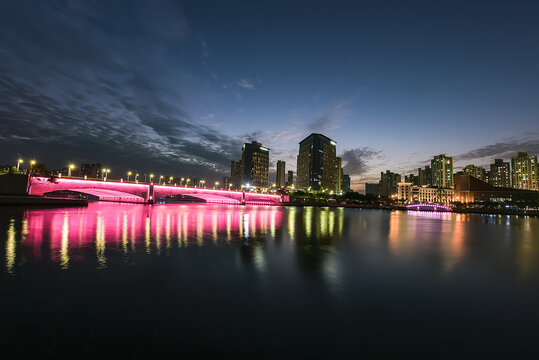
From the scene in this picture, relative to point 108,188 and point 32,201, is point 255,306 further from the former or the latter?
point 108,188

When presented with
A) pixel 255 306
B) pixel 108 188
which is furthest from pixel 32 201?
pixel 255 306

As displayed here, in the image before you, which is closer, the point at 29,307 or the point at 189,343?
the point at 189,343

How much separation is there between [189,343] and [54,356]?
2.46 metres

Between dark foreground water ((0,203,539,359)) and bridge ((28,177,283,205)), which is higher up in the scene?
bridge ((28,177,283,205))

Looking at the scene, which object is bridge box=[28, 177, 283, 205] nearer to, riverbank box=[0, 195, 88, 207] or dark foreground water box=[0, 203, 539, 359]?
riverbank box=[0, 195, 88, 207]

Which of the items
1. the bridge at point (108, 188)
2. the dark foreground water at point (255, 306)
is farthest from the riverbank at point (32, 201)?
the dark foreground water at point (255, 306)

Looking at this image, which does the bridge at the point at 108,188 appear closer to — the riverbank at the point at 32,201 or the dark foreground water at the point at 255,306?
the riverbank at the point at 32,201

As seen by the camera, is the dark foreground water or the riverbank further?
the riverbank

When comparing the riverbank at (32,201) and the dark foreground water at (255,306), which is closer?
the dark foreground water at (255,306)

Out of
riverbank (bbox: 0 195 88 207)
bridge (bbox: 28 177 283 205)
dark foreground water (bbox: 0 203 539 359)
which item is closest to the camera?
dark foreground water (bbox: 0 203 539 359)

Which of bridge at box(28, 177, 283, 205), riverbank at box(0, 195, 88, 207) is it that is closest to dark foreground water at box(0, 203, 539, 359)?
riverbank at box(0, 195, 88, 207)

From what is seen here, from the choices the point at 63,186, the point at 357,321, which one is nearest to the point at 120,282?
the point at 357,321

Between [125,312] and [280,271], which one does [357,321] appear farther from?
[125,312]

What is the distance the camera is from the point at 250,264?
1200 cm
